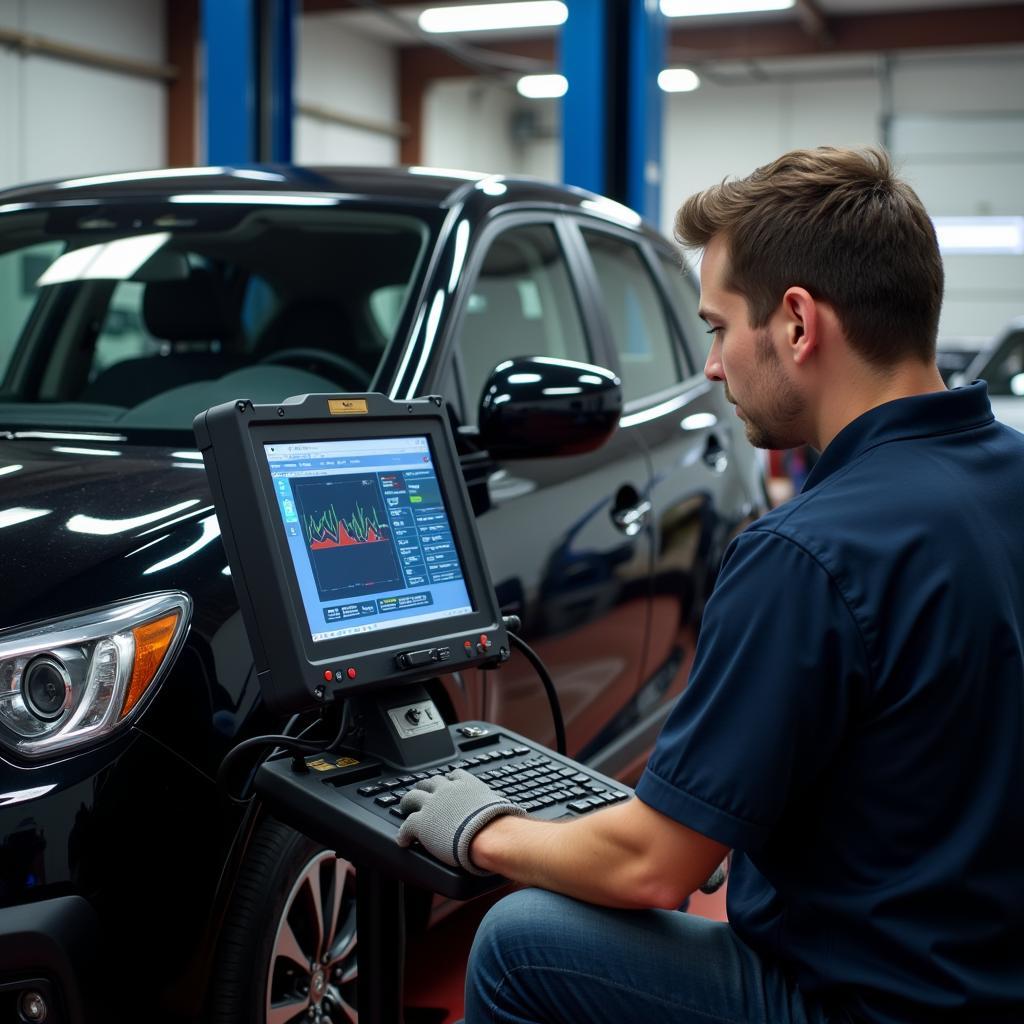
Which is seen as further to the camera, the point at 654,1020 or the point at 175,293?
the point at 175,293

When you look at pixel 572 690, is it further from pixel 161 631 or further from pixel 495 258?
pixel 161 631

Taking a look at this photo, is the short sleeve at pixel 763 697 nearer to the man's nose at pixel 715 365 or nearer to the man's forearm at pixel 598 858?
the man's forearm at pixel 598 858

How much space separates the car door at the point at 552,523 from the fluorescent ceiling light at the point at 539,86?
14572 mm

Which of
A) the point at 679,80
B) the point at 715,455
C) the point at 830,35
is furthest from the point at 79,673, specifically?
the point at 679,80

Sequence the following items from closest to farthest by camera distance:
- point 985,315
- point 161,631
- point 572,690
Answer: point 161,631 < point 572,690 < point 985,315

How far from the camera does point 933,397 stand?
1.35 meters

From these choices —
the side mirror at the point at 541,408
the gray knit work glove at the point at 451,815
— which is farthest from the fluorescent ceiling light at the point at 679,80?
the gray knit work glove at the point at 451,815

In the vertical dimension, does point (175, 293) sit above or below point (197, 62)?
below

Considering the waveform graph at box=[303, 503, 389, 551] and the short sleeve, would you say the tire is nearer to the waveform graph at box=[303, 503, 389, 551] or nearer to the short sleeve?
the waveform graph at box=[303, 503, 389, 551]

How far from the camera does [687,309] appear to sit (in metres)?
3.73

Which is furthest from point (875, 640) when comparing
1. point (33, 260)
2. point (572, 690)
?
point (33, 260)

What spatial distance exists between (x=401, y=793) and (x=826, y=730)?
47 cm

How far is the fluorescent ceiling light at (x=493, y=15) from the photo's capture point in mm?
13344

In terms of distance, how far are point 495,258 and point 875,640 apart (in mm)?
1631
